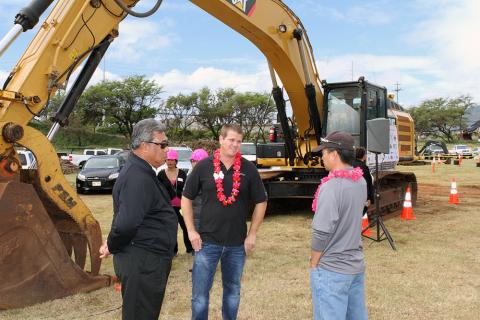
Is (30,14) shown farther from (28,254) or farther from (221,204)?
(221,204)

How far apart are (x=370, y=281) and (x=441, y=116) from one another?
66986mm

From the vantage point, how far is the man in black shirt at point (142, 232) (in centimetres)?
291

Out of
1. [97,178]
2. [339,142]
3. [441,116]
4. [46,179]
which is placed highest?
[441,116]

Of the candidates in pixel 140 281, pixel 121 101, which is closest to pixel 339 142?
pixel 140 281

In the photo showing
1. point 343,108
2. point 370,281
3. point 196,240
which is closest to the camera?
point 196,240

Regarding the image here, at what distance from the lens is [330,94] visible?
32.0 feet

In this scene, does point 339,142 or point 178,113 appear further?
point 178,113

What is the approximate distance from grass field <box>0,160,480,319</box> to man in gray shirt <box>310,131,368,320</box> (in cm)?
182

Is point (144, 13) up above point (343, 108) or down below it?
above

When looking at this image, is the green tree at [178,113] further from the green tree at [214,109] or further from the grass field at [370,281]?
the grass field at [370,281]

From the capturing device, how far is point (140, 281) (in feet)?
9.64

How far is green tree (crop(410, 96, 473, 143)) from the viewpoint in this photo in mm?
66625

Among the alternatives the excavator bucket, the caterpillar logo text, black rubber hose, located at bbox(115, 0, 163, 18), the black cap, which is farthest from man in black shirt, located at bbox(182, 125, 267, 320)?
the caterpillar logo text

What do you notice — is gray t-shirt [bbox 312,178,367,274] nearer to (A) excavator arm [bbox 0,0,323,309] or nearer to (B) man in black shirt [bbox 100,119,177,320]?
(B) man in black shirt [bbox 100,119,177,320]
